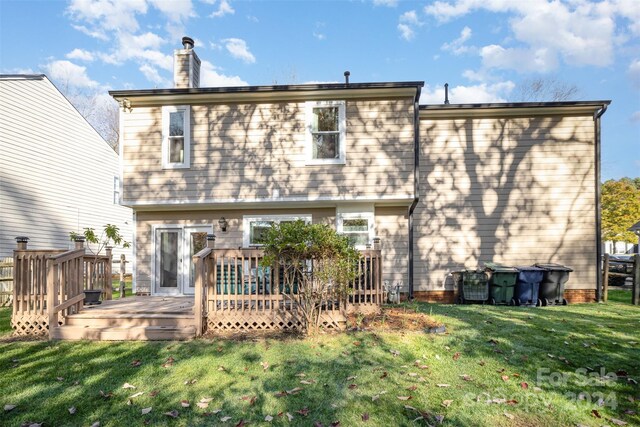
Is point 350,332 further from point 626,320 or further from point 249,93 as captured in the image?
point 249,93

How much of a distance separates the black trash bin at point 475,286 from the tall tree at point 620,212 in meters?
23.8

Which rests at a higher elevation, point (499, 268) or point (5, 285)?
point (499, 268)

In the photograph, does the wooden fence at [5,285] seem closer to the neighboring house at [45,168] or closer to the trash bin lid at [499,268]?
the neighboring house at [45,168]

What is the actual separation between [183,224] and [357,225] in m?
4.90

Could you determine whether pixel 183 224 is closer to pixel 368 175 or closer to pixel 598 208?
pixel 368 175

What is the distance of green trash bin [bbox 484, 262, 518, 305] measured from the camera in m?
8.70

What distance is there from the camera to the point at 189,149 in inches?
345

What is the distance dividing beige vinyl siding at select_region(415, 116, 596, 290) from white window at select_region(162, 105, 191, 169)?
6676mm

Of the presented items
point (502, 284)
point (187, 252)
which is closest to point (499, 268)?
point (502, 284)

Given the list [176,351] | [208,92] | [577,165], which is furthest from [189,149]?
[577,165]

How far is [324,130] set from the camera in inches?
344

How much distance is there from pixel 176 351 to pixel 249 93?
6.37m

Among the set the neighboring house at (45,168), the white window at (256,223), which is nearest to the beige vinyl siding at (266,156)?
the white window at (256,223)

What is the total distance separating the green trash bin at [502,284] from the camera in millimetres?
8703
